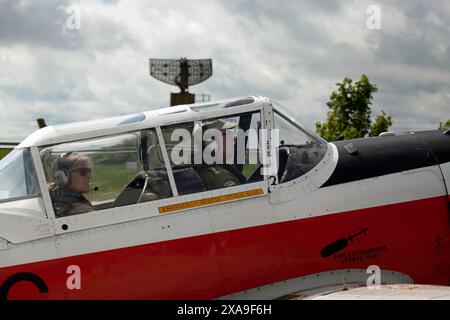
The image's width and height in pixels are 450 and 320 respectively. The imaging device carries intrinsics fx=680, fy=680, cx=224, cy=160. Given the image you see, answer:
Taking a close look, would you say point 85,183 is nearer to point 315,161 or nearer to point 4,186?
point 4,186

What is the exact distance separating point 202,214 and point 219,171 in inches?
21.4

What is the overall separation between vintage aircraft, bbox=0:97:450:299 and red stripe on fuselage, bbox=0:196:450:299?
0.04ft

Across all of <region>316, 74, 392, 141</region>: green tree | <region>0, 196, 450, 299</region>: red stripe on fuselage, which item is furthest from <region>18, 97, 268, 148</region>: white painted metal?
<region>316, 74, 392, 141</region>: green tree

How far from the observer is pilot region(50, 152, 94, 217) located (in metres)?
6.46

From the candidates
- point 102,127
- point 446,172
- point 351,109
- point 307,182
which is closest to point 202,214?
point 307,182

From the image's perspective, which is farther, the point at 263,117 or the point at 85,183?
the point at 263,117

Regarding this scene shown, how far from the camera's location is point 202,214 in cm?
657

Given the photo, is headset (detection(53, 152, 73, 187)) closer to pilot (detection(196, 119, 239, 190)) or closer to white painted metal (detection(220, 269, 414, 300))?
pilot (detection(196, 119, 239, 190))

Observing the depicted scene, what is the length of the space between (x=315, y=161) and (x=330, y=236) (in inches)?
32.8

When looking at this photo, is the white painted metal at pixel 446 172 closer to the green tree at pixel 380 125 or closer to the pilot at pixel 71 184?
the pilot at pixel 71 184

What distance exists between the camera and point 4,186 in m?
6.64

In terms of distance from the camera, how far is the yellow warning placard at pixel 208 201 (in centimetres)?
654

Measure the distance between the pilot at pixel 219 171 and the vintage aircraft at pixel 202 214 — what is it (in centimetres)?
1
